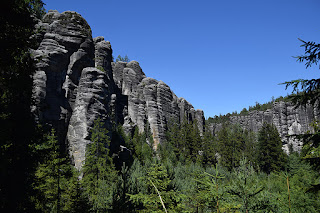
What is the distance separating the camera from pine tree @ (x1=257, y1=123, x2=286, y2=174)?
56062 mm

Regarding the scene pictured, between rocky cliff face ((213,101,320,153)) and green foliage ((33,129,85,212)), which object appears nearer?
green foliage ((33,129,85,212))

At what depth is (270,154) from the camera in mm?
58406

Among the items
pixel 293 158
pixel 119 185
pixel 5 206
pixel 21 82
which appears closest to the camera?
pixel 5 206

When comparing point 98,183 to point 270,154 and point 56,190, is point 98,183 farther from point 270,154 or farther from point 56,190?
point 270,154

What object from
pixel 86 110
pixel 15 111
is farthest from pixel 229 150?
pixel 15 111

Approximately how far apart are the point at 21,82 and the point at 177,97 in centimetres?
8184

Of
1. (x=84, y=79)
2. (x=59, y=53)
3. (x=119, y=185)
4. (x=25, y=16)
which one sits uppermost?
(x=59, y=53)

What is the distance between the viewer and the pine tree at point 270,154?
184ft

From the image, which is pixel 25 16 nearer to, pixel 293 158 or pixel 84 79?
pixel 84 79

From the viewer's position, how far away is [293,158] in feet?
171

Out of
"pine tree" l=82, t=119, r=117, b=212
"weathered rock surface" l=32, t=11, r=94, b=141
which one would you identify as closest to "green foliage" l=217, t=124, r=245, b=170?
"pine tree" l=82, t=119, r=117, b=212

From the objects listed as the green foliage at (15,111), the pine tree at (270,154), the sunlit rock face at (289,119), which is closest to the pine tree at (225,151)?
the pine tree at (270,154)

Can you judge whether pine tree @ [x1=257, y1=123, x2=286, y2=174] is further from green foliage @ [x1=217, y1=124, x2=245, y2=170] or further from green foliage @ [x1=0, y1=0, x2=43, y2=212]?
green foliage @ [x1=0, y1=0, x2=43, y2=212]

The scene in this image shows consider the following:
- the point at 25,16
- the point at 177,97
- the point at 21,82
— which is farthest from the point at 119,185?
the point at 177,97
